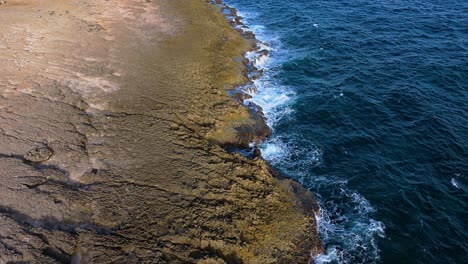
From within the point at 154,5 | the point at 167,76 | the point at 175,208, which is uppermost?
the point at 154,5

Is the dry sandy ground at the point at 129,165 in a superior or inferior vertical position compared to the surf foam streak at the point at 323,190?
superior

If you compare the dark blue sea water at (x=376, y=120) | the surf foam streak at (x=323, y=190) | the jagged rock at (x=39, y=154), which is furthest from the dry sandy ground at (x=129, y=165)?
the dark blue sea water at (x=376, y=120)

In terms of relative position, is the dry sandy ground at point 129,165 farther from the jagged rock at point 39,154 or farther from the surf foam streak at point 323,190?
the surf foam streak at point 323,190

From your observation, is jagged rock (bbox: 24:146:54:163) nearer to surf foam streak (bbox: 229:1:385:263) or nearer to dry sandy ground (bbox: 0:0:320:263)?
dry sandy ground (bbox: 0:0:320:263)

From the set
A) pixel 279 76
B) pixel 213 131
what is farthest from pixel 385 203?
pixel 279 76

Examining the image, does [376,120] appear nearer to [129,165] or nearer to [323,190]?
[323,190]

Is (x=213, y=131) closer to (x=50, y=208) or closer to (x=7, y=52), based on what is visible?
(x=50, y=208)
